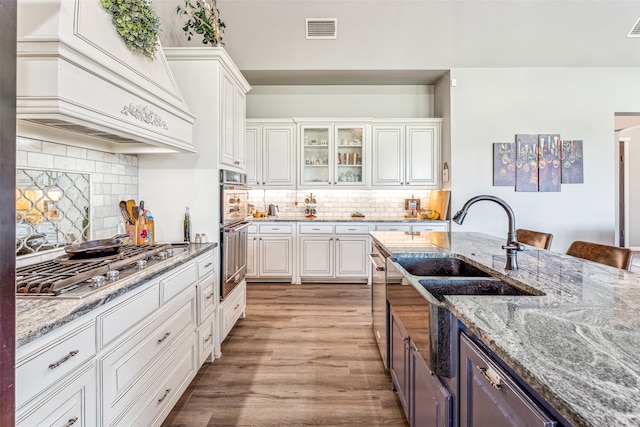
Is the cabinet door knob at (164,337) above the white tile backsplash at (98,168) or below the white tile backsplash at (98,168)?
below

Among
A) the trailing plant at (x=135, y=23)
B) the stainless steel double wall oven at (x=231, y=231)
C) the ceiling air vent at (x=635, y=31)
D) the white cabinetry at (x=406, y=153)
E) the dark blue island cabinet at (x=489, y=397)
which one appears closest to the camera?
the dark blue island cabinet at (x=489, y=397)

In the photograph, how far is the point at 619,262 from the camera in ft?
5.99

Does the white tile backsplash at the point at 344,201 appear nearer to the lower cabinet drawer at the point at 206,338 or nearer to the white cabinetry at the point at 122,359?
the lower cabinet drawer at the point at 206,338

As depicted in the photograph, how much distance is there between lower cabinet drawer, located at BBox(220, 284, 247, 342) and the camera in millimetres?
2678

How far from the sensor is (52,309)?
1.07 m

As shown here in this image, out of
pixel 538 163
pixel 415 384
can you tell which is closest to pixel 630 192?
pixel 538 163

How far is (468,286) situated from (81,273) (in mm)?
1776

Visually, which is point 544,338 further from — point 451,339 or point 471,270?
point 471,270

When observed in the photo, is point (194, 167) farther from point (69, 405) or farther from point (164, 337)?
point (69, 405)

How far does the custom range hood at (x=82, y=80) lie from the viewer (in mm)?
1229

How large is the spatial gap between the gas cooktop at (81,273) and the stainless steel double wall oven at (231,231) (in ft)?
2.30

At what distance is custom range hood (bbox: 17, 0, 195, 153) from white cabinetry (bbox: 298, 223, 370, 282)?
9.38ft

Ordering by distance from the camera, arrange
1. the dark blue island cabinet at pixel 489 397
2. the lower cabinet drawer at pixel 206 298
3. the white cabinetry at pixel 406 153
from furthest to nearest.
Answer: the white cabinetry at pixel 406 153
the lower cabinet drawer at pixel 206 298
the dark blue island cabinet at pixel 489 397

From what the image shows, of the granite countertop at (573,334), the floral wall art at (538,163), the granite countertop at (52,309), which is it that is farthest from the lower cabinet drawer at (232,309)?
the floral wall art at (538,163)
